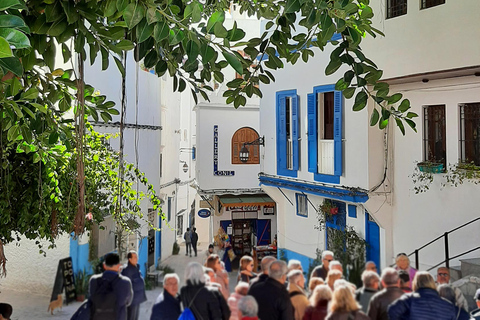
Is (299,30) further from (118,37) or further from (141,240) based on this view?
(141,240)

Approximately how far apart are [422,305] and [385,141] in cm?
63

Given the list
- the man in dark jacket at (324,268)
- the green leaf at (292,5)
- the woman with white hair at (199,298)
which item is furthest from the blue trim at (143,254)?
the green leaf at (292,5)

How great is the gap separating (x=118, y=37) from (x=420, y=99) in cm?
106

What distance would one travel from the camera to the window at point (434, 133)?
1751 mm

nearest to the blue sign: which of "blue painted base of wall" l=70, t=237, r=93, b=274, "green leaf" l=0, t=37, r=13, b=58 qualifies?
"blue painted base of wall" l=70, t=237, r=93, b=274

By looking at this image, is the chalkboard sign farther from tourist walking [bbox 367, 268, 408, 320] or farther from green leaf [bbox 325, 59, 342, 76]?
green leaf [bbox 325, 59, 342, 76]

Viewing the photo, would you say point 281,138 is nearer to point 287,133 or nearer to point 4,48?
point 287,133

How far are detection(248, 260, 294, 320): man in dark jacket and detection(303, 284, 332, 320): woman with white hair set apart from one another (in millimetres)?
45

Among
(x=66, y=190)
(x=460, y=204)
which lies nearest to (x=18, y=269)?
(x=66, y=190)

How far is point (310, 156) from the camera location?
1.84 meters

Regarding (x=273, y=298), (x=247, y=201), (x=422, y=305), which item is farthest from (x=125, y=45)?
(x=422, y=305)

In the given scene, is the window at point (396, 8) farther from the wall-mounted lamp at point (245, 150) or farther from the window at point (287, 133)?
the wall-mounted lamp at point (245, 150)

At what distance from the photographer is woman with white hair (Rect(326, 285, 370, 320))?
122 cm

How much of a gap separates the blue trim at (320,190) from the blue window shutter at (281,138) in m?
0.08
